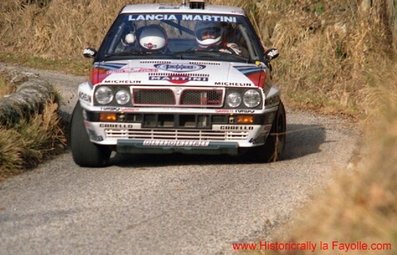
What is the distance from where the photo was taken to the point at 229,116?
9.52 metres

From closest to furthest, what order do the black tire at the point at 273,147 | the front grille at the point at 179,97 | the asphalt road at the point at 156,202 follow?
the asphalt road at the point at 156,202 → the front grille at the point at 179,97 → the black tire at the point at 273,147

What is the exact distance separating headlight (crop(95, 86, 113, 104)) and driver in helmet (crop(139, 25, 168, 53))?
3.54 feet

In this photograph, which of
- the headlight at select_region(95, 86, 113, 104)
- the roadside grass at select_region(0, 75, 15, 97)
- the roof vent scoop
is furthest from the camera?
the roadside grass at select_region(0, 75, 15, 97)

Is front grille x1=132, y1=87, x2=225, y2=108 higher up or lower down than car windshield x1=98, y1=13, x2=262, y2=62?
lower down

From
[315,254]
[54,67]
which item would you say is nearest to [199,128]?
[315,254]

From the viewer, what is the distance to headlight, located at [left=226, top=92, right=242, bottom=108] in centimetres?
953

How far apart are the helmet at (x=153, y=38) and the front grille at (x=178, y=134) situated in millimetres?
1371

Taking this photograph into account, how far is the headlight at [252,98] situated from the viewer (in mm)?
9578

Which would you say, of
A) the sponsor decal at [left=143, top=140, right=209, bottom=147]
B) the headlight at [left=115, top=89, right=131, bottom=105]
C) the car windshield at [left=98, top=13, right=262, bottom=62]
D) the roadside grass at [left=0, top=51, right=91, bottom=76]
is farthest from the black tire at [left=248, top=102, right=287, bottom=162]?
the roadside grass at [left=0, top=51, right=91, bottom=76]

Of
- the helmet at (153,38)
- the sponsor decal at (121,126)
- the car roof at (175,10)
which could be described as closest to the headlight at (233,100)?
the sponsor decal at (121,126)

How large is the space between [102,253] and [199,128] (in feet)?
9.65

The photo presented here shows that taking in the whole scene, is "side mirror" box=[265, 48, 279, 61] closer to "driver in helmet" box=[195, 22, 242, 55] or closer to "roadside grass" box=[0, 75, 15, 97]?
"driver in helmet" box=[195, 22, 242, 55]

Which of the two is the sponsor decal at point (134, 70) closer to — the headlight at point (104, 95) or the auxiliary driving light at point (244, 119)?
the headlight at point (104, 95)

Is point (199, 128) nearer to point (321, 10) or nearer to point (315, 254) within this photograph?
point (315, 254)
